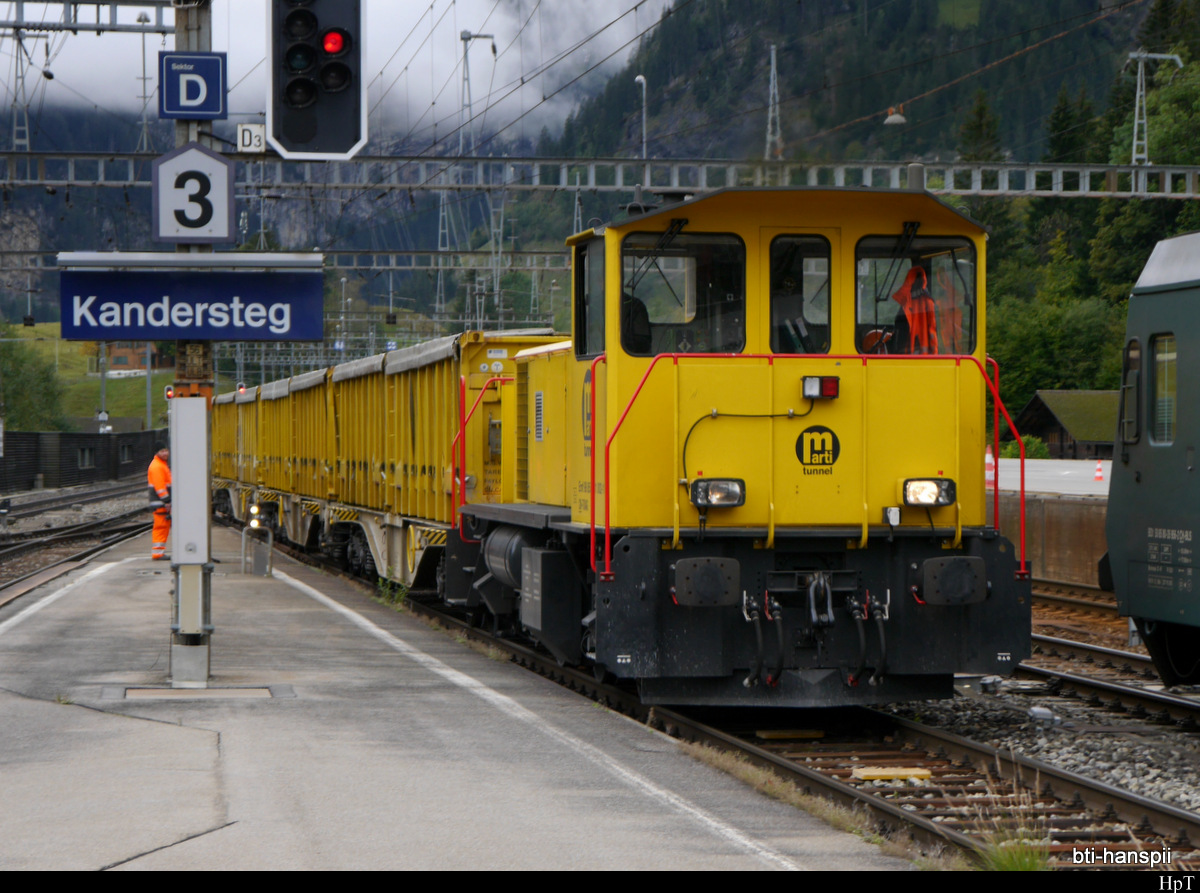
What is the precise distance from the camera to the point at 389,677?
11.6 meters

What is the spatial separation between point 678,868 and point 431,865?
100 cm

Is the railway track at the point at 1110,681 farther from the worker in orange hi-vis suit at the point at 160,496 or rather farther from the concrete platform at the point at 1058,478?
the concrete platform at the point at 1058,478

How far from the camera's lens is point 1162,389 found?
10617 millimetres

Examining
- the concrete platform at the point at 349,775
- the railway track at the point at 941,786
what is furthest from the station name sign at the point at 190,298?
the railway track at the point at 941,786

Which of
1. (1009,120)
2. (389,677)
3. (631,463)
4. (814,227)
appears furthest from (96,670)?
(1009,120)

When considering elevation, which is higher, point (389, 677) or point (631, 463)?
point (631, 463)

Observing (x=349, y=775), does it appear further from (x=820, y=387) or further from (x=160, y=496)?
(x=160, y=496)

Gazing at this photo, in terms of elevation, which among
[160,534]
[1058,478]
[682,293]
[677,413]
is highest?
[682,293]

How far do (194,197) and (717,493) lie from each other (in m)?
4.52

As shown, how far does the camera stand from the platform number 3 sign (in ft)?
35.1

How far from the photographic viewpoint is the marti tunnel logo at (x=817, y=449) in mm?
9727

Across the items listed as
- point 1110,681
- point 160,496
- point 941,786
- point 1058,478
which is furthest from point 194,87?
point 1058,478

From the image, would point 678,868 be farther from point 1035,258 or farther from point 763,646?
point 1035,258

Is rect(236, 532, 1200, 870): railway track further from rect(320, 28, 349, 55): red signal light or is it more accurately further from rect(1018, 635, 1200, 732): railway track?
rect(320, 28, 349, 55): red signal light
